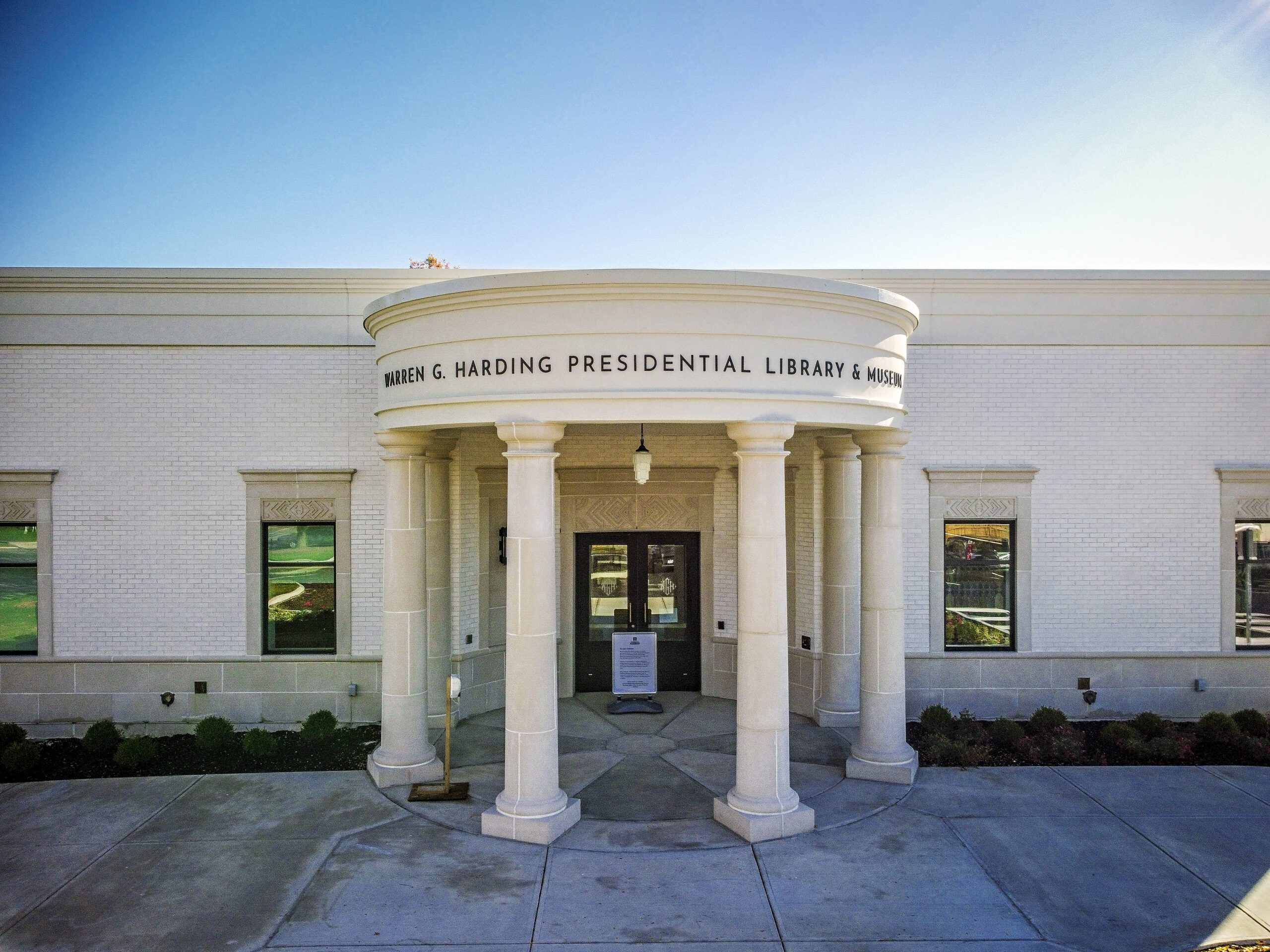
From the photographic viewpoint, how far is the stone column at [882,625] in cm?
1040

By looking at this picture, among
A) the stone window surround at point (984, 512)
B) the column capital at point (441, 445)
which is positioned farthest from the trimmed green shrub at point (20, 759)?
the stone window surround at point (984, 512)

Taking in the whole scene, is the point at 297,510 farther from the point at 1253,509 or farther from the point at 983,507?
the point at 1253,509

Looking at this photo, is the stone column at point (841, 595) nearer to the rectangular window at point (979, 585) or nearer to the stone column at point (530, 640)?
the rectangular window at point (979, 585)

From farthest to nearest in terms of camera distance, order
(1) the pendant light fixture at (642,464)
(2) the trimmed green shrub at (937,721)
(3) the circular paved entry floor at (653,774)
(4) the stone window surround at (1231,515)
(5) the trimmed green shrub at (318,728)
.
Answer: (4) the stone window surround at (1231,515)
(2) the trimmed green shrub at (937,721)
(5) the trimmed green shrub at (318,728)
(1) the pendant light fixture at (642,464)
(3) the circular paved entry floor at (653,774)

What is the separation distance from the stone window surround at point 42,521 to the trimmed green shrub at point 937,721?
13465 mm

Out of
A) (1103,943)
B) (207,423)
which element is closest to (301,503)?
(207,423)

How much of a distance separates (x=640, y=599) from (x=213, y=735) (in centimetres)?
689

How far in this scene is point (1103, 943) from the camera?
688 centimetres

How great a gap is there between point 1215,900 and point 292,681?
1200cm

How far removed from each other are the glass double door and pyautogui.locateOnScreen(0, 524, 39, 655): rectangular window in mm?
8672

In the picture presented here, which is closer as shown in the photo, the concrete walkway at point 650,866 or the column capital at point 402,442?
the concrete walkway at point 650,866

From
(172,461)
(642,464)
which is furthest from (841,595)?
(172,461)

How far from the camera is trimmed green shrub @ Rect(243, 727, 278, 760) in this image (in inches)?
444

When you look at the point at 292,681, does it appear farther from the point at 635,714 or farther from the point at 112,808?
the point at 635,714
